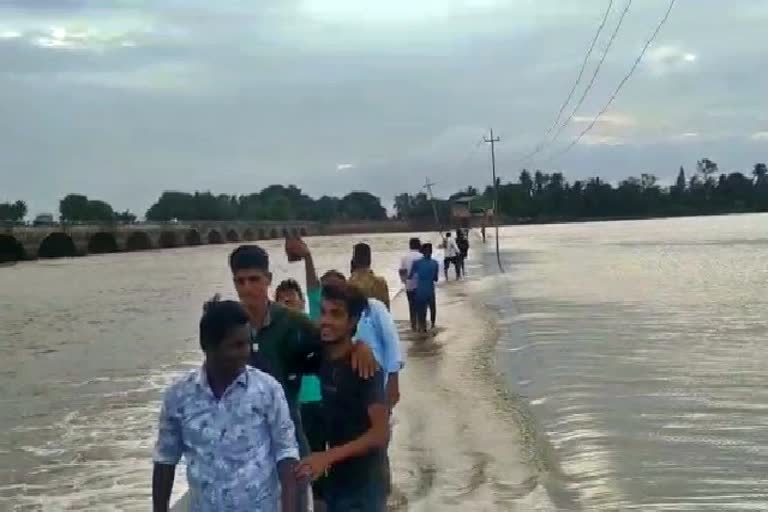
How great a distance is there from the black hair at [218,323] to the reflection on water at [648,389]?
4.30 metres

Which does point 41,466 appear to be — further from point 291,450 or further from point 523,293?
point 523,293

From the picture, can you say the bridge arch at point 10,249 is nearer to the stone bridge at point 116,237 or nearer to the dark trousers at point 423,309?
the stone bridge at point 116,237

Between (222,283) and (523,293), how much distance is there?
21.3 m

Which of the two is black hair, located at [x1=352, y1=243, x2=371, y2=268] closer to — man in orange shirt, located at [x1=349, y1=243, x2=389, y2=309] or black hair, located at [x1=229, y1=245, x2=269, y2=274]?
man in orange shirt, located at [x1=349, y1=243, x2=389, y2=309]

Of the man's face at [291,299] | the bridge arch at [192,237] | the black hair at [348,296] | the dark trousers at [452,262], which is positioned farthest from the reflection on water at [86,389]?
the bridge arch at [192,237]

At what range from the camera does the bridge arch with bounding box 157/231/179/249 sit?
119 m

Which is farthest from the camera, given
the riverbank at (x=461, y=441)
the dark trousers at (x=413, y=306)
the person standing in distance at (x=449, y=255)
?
the person standing in distance at (x=449, y=255)

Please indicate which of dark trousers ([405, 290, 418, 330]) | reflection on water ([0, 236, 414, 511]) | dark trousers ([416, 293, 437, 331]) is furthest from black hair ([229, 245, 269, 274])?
dark trousers ([416, 293, 437, 331])

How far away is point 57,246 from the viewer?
94188 mm

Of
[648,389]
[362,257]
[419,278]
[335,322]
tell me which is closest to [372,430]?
[335,322]

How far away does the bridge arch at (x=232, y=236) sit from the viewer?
13762 centimetres

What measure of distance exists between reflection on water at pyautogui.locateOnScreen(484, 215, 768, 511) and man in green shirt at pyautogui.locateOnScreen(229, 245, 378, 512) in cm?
344

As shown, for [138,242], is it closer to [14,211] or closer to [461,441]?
[14,211]

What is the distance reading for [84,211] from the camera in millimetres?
155750
